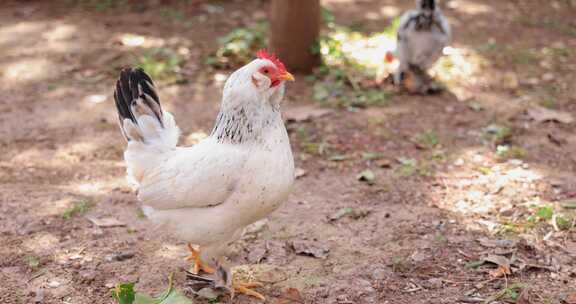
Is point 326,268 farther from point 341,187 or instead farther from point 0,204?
point 0,204

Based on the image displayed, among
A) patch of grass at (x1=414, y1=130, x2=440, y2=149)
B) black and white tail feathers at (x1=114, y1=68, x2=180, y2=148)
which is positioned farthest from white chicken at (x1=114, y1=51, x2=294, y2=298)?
patch of grass at (x1=414, y1=130, x2=440, y2=149)

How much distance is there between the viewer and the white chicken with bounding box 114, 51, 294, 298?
3191mm

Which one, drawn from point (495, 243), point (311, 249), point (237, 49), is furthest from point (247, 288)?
point (237, 49)

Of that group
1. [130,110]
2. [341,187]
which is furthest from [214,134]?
[341,187]

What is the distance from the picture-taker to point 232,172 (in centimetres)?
320

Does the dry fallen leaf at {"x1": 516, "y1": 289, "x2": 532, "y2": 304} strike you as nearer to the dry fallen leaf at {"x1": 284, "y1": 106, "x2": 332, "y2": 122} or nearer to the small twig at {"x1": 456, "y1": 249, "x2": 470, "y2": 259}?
the small twig at {"x1": 456, "y1": 249, "x2": 470, "y2": 259}

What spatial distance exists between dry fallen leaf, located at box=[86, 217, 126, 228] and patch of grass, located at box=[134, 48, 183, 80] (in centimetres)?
254

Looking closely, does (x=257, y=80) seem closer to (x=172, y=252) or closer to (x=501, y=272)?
(x=172, y=252)

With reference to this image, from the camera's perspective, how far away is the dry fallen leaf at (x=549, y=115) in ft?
18.4

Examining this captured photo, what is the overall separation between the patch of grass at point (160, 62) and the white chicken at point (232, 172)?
3.30 m

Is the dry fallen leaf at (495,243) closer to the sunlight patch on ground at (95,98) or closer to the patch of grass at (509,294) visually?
the patch of grass at (509,294)

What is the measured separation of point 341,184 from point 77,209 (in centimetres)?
187

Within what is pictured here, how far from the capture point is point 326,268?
3799 mm

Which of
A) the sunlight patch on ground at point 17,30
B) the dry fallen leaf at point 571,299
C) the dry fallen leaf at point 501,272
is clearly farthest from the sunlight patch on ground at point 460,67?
the sunlight patch on ground at point 17,30
